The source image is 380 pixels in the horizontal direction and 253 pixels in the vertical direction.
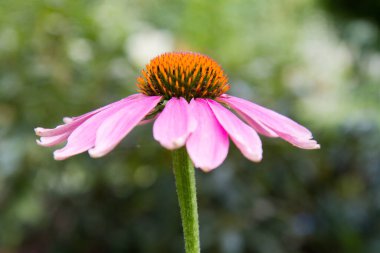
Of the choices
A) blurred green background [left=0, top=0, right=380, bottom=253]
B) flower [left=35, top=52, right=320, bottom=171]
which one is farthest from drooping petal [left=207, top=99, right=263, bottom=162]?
blurred green background [left=0, top=0, right=380, bottom=253]

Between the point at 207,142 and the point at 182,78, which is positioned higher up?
the point at 182,78

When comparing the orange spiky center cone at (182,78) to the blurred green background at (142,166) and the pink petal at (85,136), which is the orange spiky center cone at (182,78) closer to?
the pink petal at (85,136)

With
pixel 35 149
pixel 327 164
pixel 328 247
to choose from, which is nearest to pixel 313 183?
pixel 327 164

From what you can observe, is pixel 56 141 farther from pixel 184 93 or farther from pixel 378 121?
pixel 378 121

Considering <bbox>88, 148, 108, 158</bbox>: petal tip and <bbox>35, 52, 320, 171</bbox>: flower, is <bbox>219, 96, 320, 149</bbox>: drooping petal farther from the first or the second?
<bbox>88, 148, 108, 158</bbox>: petal tip

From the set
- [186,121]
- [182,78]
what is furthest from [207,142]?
[182,78]

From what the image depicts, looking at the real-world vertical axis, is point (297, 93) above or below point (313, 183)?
above

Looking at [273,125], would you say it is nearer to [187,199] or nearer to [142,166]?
[187,199]
